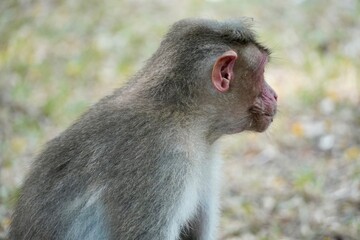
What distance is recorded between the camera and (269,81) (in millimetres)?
8320

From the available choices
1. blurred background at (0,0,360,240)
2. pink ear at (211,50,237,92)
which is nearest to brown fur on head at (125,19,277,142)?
pink ear at (211,50,237,92)

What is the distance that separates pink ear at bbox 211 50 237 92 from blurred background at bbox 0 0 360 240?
2.06ft

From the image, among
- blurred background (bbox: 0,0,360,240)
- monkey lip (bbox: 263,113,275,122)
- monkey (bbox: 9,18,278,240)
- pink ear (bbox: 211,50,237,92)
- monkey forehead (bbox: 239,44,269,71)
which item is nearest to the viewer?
monkey (bbox: 9,18,278,240)

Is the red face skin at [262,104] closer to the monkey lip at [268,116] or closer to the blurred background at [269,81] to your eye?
the monkey lip at [268,116]

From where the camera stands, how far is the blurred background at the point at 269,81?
6166mm

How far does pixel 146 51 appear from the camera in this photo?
8984 mm

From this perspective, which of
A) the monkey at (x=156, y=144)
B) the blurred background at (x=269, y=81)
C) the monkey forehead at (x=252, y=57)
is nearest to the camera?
the monkey at (x=156, y=144)

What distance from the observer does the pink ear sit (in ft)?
14.1

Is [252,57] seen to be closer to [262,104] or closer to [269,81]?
[262,104]

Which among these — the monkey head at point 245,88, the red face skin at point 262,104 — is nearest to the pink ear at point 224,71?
the monkey head at point 245,88

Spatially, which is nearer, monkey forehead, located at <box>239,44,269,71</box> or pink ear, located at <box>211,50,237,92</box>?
pink ear, located at <box>211,50,237,92</box>

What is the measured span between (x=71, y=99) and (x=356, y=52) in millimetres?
2942

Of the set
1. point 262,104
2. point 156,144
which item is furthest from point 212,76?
point 156,144

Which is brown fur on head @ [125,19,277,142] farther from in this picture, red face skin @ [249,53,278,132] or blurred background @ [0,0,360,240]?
Result: blurred background @ [0,0,360,240]
